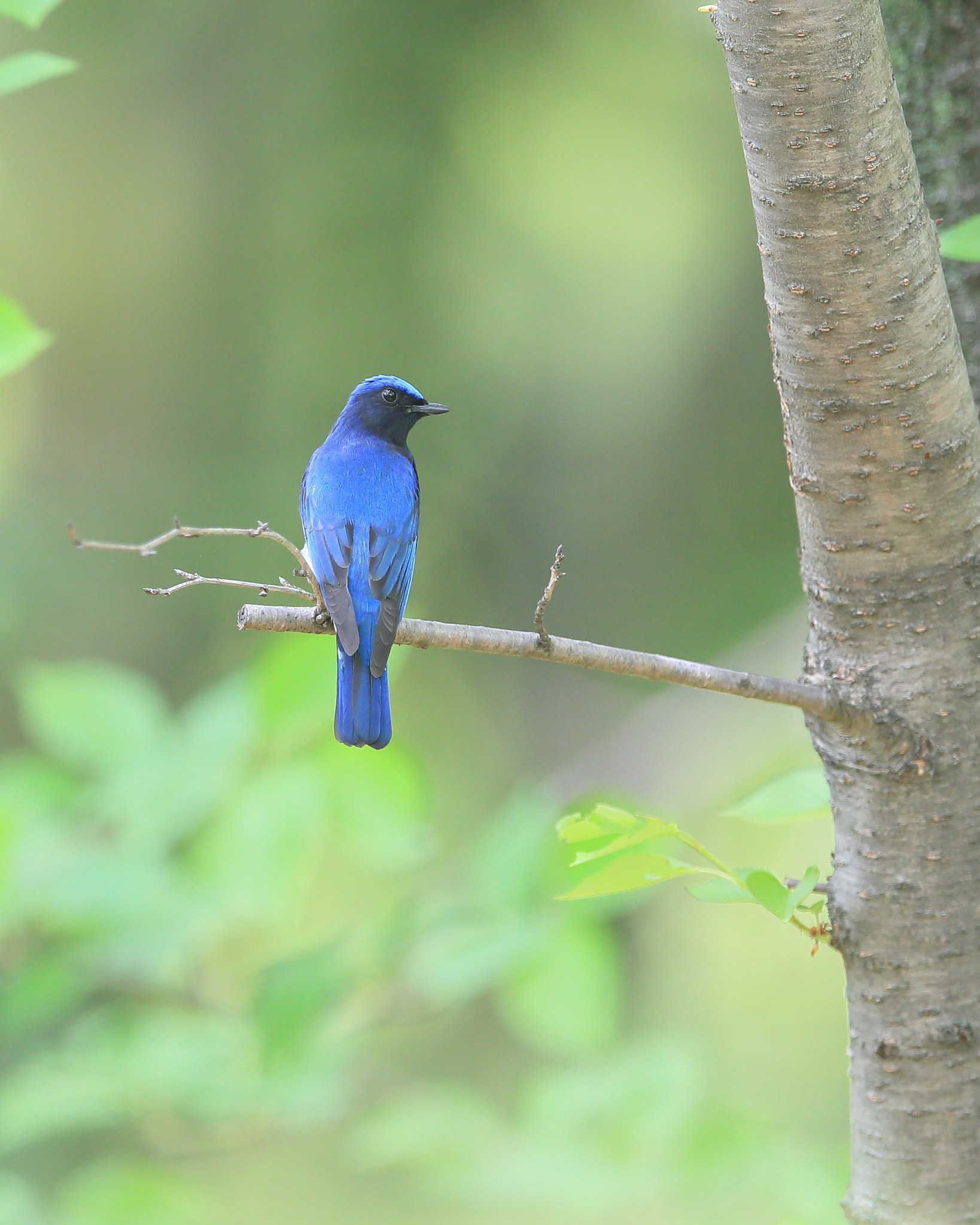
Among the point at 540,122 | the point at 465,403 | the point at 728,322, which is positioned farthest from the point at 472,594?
the point at 540,122

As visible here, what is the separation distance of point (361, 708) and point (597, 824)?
1.19 m

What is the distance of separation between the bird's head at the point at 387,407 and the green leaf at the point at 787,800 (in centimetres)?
248

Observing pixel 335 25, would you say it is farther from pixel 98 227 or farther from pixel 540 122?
pixel 98 227

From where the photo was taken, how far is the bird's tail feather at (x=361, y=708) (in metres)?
2.56

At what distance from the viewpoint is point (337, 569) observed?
2.98 meters

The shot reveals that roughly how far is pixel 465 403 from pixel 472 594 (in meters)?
1.09

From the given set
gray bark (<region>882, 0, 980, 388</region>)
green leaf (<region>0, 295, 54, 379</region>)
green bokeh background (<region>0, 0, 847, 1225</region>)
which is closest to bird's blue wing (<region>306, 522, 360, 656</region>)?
green leaf (<region>0, 295, 54, 379</region>)

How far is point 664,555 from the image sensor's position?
6.54 metres

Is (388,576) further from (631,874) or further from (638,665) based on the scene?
(631,874)

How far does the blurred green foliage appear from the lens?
238 centimetres

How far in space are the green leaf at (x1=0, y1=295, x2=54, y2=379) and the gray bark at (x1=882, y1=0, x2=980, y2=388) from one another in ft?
5.13

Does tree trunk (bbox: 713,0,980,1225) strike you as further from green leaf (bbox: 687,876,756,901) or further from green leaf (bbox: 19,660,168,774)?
green leaf (bbox: 19,660,168,774)


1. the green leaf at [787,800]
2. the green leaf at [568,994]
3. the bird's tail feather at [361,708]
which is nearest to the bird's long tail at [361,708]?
the bird's tail feather at [361,708]

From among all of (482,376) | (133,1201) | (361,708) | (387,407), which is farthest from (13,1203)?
(482,376)
